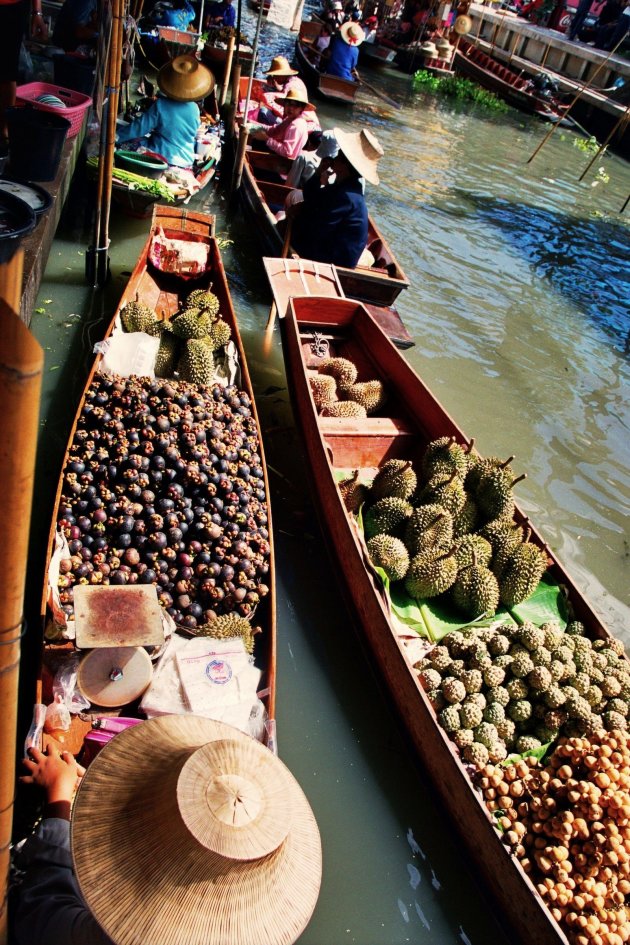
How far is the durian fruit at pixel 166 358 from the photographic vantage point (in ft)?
17.1

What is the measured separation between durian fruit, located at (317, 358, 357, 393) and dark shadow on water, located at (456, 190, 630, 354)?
5667 mm

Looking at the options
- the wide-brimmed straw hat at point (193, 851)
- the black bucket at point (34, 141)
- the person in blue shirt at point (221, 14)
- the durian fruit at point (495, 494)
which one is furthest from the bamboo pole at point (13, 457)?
the person in blue shirt at point (221, 14)

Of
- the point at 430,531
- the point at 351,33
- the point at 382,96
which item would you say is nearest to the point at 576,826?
the point at 430,531

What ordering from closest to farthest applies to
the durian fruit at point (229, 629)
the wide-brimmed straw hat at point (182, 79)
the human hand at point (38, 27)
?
the durian fruit at point (229, 629), the wide-brimmed straw hat at point (182, 79), the human hand at point (38, 27)

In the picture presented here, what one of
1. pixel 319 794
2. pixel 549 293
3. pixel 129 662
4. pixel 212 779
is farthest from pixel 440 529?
pixel 549 293

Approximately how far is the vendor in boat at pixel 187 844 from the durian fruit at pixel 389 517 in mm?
2820

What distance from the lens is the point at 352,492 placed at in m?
4.81

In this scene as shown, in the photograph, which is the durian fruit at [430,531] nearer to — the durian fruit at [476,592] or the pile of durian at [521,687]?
the durian fruit at [476,592]

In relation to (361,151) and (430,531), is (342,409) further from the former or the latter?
(361,151)

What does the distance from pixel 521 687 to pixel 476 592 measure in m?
0.68

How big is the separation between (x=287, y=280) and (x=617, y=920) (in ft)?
18.3

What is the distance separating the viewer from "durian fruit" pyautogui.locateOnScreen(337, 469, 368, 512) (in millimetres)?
4773

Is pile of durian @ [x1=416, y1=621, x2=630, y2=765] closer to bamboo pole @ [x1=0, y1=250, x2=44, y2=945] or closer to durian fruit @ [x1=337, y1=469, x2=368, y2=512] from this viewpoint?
durian fruit @ [x1=337, y1=469, x2=368, y2=512]

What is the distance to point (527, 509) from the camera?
6.13 m
